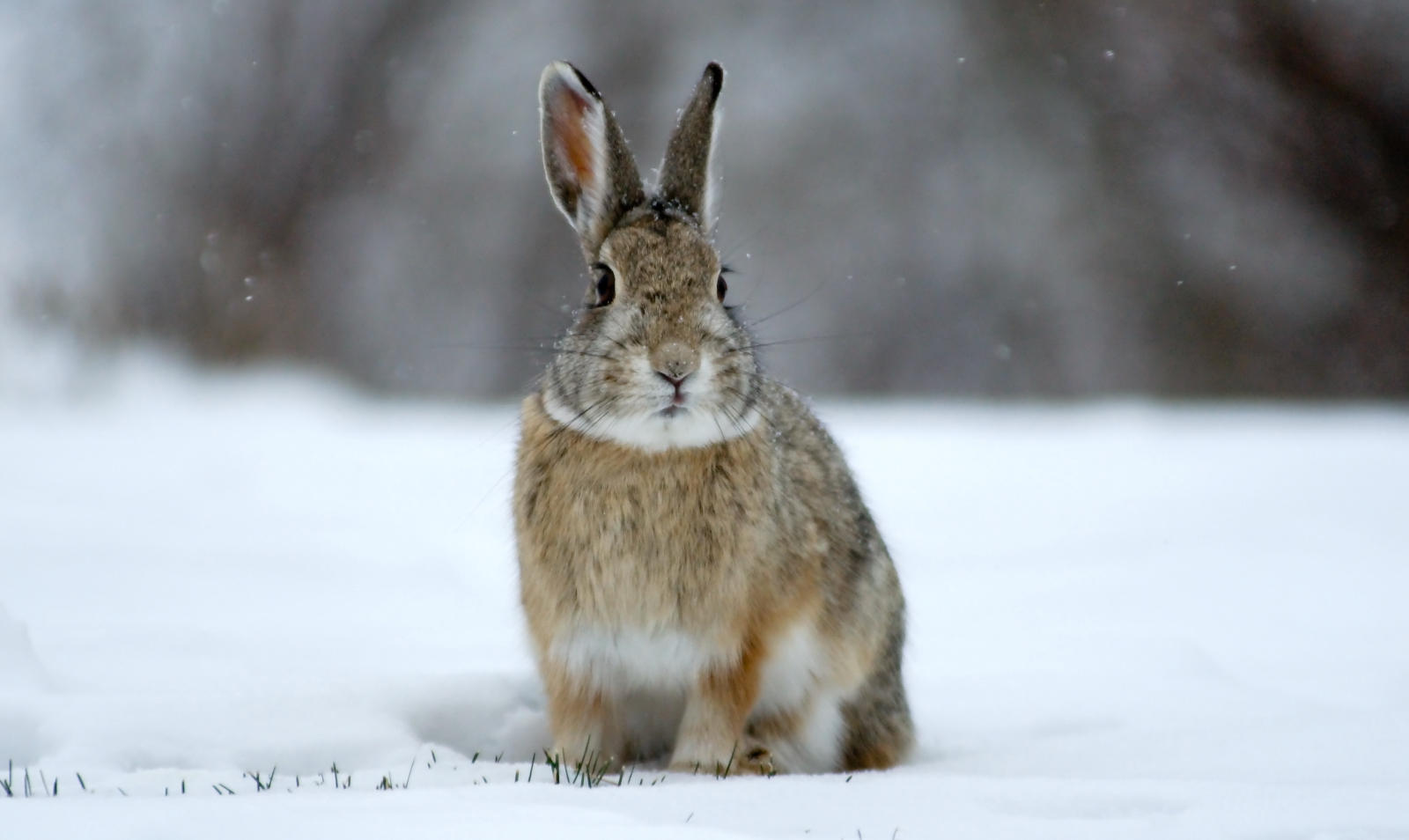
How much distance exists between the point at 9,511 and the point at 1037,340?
25.9ft

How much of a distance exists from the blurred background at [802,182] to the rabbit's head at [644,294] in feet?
24.4

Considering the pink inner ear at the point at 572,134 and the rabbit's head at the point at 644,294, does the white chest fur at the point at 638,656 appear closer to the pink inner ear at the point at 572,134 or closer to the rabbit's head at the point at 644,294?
the rabbit's head at the point at 644,294

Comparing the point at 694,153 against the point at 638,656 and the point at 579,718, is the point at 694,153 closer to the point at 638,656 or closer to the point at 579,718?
the point at 638,656

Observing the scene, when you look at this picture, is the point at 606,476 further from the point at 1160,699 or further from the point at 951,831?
the point at 1160,699

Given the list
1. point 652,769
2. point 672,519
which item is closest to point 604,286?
point 672,519

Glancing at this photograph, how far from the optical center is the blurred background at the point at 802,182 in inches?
449

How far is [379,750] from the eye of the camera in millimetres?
3227

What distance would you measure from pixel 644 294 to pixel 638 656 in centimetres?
82

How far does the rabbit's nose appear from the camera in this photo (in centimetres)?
297

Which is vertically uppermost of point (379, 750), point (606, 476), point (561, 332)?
point (561, 332)

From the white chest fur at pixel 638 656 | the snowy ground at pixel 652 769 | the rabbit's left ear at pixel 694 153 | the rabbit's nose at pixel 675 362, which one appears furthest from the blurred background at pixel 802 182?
the rabbit's nose at pixel 675 362

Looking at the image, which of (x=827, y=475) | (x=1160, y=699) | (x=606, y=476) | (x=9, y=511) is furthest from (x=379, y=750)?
(x=9, y=511)

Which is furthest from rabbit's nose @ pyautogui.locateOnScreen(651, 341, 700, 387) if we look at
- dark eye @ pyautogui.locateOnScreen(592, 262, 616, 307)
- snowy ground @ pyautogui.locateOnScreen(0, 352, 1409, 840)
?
snowy ground @ pyautogui.locateOnScreen(0, 352, 1409, 840)

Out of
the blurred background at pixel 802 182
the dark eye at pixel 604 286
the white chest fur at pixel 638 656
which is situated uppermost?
the blurred background at pixel 802 182
